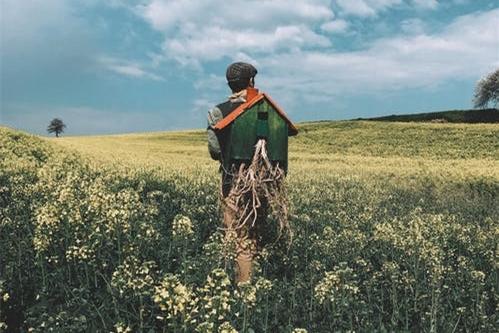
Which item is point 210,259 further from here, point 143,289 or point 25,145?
point 25,145

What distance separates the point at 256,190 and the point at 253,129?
85 cm

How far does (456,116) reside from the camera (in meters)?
63.3

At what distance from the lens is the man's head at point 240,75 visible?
27.0ft

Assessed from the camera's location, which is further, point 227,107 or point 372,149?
point 372,149

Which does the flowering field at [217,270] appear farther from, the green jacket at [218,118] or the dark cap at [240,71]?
the dark cap at [240,71]

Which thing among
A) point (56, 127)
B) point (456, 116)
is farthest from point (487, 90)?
point (56, 127)

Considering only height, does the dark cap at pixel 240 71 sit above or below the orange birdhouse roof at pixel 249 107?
above

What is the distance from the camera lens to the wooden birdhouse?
7.83 meters

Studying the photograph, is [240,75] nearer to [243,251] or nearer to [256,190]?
[256,190]

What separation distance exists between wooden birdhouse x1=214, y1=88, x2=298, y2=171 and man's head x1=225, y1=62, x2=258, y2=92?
22cm

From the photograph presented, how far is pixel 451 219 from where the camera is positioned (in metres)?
11.9

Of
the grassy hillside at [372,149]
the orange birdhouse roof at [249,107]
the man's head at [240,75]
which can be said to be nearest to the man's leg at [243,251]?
the orange birdhouse roof at [249,107]

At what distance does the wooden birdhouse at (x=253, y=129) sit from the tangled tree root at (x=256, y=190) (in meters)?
0.12

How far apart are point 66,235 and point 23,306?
97 cm
